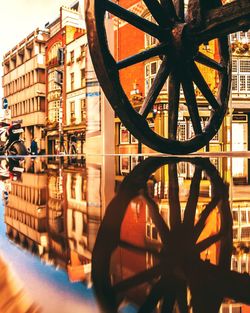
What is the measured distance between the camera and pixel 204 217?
1067 mm

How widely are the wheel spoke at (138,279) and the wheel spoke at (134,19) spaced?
1.74m

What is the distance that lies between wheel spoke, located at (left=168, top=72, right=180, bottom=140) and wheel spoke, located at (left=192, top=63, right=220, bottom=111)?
0.56 feet

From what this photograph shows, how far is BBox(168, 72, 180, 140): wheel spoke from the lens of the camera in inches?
93.7

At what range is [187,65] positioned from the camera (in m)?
2.33

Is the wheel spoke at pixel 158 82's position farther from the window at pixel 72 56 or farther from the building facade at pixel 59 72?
the window at pixel 72 56

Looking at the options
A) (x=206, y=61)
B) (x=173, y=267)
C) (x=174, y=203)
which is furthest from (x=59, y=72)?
(x=173, y=267)

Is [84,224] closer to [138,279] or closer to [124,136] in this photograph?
[138,279]

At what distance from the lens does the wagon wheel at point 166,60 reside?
186 cm

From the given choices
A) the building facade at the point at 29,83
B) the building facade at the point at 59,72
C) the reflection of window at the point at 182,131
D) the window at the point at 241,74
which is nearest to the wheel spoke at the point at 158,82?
Result: the reflection of window at the point at 182,131

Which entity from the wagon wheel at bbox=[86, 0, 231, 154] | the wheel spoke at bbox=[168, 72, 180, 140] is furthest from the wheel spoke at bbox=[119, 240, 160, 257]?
the wheel spoke at bbox=[168, 72, 180, 140]

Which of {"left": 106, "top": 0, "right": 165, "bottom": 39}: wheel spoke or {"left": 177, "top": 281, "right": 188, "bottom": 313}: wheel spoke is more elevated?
{"left": 106, "top": 0, "right": 165, "bottom": 39}: wheel spoke

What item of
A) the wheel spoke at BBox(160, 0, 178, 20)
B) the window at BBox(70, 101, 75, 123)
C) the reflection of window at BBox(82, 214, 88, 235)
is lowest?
the reflection of window at BBox(82, 214, 88, 235)

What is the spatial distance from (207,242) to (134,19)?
171cm

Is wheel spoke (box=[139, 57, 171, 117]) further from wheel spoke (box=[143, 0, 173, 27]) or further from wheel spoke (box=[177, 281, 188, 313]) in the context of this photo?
wheel spoke (box=[177, 281, 188, 313])
